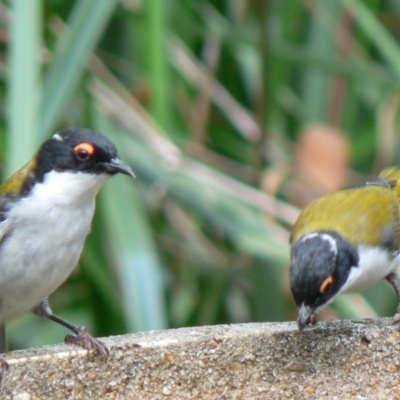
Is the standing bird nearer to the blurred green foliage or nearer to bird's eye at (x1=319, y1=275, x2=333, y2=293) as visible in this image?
the blurred green foliage

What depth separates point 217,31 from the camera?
5.23 m

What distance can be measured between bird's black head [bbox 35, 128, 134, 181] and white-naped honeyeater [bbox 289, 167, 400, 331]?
2.28ft

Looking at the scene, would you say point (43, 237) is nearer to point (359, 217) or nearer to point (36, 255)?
point (36, 255)

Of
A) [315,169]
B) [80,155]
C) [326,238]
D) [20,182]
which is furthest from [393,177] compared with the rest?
[20,182]

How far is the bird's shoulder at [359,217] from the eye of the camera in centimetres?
357

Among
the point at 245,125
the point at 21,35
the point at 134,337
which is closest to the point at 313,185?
the point at 245,125

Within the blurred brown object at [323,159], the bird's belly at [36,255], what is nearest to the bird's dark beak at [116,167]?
the bird's belly at [36,255]

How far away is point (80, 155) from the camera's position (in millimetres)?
3412

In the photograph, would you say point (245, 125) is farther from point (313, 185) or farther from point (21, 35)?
point (21, 35)

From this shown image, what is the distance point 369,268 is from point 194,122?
222 cm

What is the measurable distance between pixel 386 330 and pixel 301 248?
1.19ft

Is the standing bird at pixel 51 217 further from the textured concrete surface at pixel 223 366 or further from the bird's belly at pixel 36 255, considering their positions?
the textured concrete surface at pixel 223 366

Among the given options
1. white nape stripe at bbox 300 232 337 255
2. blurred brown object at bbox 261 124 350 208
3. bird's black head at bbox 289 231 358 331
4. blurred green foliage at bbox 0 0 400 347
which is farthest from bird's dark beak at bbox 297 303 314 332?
blurred brown object at bbox 261 124 350 208

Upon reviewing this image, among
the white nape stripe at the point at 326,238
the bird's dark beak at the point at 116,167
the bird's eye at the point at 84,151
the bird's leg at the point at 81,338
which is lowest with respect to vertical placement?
the bird's leg at the point at 81,338
